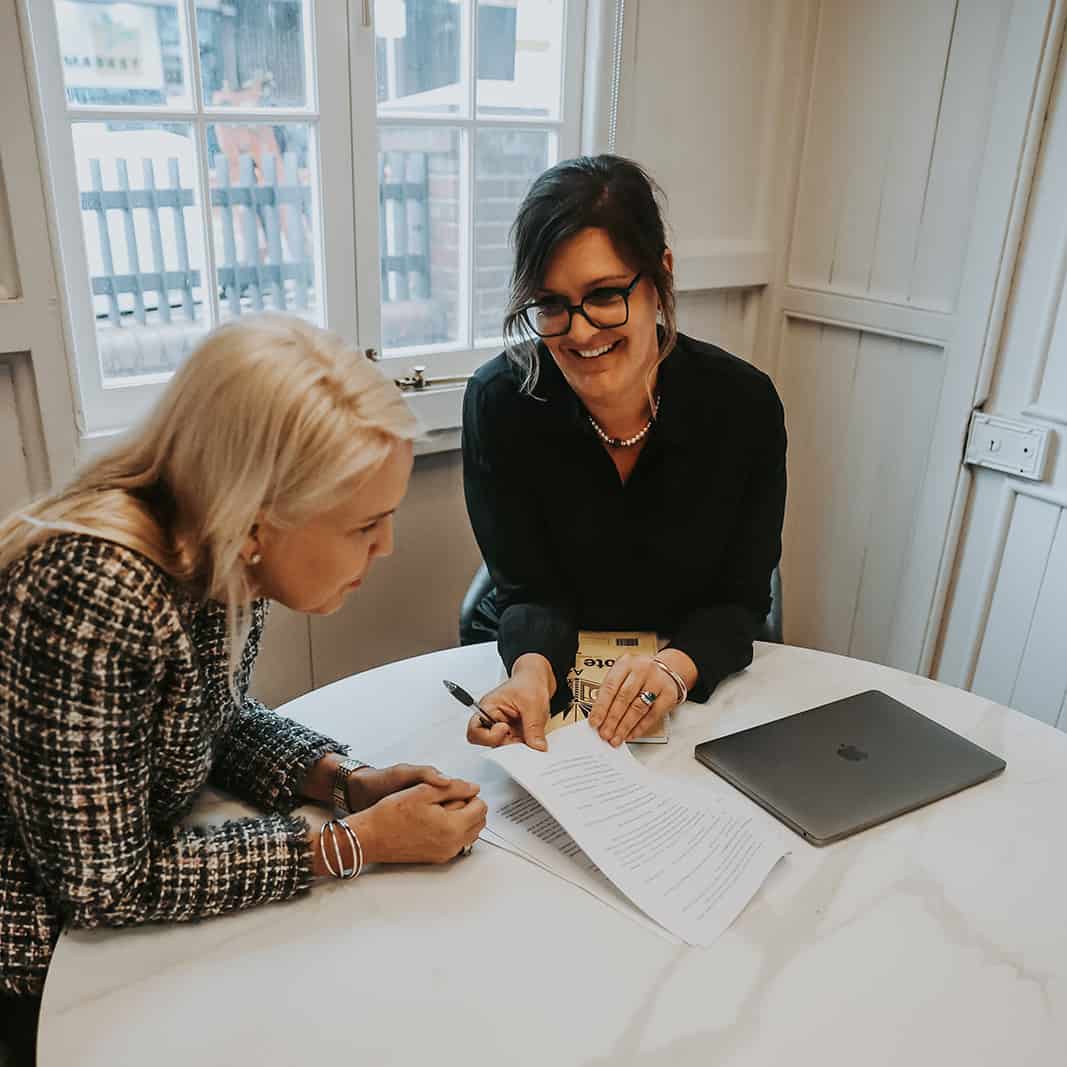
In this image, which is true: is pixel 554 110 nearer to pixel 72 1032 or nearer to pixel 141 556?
pixel 141 556

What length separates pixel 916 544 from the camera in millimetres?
2170

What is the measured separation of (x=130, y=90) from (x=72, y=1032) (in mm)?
1376

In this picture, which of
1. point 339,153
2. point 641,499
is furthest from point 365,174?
point 641,499

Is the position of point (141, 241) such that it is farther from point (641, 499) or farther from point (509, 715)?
point (509, 715)

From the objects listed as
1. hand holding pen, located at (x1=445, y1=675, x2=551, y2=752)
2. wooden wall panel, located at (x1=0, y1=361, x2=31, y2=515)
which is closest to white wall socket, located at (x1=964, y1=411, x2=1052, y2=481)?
hand holding pen, located at (x1=445, y1=675, x2=551, y2=752)

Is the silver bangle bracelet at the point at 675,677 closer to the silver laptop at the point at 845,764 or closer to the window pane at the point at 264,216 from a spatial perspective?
the silver laptop at the point at 845,764

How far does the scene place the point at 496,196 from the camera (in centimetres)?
204

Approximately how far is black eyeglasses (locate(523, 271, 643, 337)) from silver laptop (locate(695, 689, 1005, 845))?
58 cm

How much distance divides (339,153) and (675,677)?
112cm

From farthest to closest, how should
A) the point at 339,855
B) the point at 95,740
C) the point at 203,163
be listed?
the point at 203,163, the point at 339,855, the point at 95,740

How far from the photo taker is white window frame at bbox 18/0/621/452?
1.54 metres

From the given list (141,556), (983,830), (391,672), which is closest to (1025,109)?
(983,830)

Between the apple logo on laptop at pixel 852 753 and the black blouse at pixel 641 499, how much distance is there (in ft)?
1.05

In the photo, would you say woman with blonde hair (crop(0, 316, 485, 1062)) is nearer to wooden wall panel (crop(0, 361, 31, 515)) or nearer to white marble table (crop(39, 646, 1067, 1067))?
white marble table (crop(39, 646, 1067, 1067))
